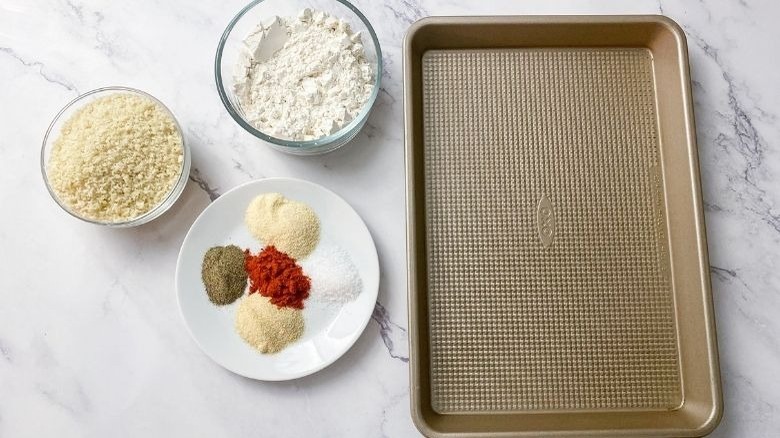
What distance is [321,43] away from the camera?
4.00ft

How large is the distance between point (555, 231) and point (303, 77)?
545 millimetres

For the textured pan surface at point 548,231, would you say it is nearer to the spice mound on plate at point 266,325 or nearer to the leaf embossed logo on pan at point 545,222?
the leaf embossed logo on pan at point 545,222

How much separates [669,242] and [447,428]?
0.54 meters

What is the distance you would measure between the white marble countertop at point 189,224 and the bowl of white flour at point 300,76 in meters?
0.09

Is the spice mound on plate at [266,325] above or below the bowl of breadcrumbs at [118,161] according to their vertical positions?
below

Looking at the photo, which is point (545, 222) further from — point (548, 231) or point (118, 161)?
point (118, 161)

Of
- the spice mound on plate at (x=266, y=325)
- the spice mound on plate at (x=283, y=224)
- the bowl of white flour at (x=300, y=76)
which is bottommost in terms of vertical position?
the spice mound on plate at (x=266, y=325)

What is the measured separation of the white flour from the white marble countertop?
96 millimetres

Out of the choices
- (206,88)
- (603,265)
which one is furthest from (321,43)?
(603,265)

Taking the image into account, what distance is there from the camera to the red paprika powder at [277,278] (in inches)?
47.1

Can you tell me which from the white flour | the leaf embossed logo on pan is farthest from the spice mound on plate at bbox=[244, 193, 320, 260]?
the leaf embossed logo on pan

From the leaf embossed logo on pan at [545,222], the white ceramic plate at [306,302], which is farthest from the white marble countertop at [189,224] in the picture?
the leaf embossed logo on pan at [545,222]

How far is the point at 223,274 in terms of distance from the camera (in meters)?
1.20

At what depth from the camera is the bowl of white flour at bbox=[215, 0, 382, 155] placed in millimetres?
1188
